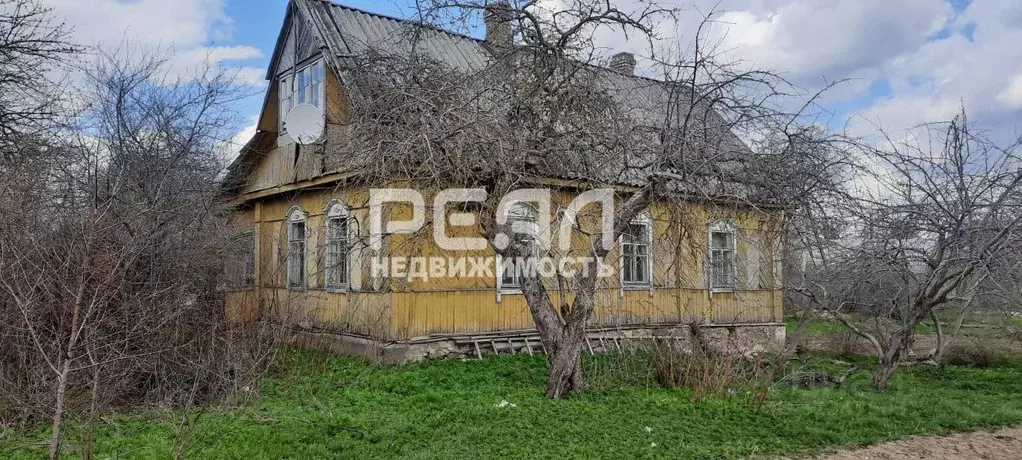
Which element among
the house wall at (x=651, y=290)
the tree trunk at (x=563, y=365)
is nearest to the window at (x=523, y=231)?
the house wall at (x=651, y=290)

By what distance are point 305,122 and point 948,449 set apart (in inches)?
A: 401

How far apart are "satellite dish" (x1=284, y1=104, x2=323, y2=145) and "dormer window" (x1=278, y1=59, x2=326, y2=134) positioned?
0.83 ft

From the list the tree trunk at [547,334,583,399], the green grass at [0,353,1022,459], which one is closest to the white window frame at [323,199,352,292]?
the green grass at [0,353,1022,459]

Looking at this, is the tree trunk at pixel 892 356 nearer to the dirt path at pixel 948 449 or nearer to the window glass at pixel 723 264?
the dirt path at pixel 948 449

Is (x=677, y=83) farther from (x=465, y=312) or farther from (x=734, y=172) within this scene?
(x=465, y=312)

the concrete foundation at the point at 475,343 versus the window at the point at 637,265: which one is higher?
the window at the point at 637,265

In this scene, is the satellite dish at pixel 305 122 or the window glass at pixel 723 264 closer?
the satellite dish at pixel 305 122

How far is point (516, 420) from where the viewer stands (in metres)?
6.80

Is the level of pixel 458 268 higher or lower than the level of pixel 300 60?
lower

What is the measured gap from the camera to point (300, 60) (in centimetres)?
1272

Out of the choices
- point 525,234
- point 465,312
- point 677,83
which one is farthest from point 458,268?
point 677,83

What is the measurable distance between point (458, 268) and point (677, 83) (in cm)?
488

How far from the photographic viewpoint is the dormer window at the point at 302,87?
12141mm

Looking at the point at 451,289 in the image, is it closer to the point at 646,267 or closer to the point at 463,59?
the point at 646,267
